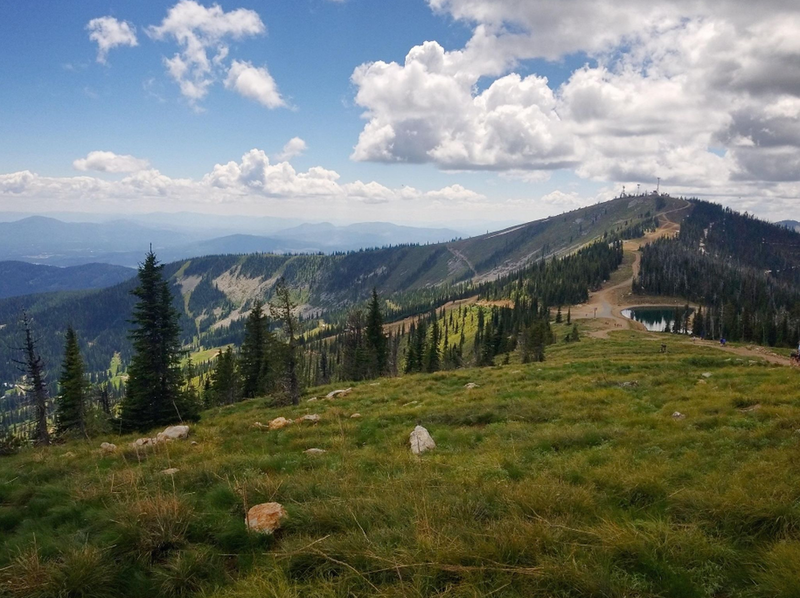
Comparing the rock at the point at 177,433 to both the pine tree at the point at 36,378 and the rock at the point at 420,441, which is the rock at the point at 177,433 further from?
the pine tree at the point at 36,378

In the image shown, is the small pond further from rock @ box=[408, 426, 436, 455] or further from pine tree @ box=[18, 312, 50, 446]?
pine tree @ box=[18, 312, 50, 446]

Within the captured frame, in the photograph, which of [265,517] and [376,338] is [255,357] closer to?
[376,338]

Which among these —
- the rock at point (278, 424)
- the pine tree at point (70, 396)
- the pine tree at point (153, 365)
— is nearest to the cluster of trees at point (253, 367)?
the pine tree at point (153, 365)

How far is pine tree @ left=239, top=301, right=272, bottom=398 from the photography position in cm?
5862

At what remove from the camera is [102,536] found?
6270 millimetres

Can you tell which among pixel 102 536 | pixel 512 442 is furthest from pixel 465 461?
pixel 102 536

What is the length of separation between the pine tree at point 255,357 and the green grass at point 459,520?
46.7m

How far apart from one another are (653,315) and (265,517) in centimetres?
18795

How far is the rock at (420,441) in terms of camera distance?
12.2 m

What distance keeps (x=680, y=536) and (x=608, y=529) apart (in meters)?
0.92

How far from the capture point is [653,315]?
162m

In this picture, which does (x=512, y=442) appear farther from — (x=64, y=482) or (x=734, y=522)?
(x=64, y=482)

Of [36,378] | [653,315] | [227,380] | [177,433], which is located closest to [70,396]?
[36,378]

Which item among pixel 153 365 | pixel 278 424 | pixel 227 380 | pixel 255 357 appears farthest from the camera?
pixel 227 380
